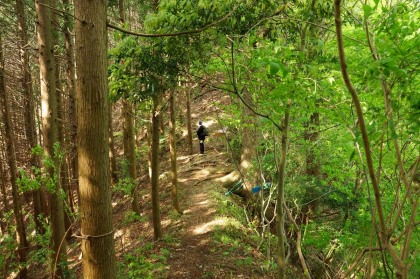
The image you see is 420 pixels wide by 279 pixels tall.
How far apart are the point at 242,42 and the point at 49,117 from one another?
452cm

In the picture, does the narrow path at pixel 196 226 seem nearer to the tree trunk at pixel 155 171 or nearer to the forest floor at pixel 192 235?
the forest floor at pixel 192 235

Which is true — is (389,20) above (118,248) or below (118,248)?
above

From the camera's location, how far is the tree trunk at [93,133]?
2717mm

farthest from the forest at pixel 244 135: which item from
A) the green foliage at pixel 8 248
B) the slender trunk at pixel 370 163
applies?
the green foliage at pixel 8 248

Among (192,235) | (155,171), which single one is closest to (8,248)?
(155,171)

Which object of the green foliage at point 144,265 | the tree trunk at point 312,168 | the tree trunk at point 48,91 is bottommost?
the green foliage at point 144,265

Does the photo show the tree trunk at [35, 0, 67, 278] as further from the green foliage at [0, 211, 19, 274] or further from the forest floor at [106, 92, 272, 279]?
the green foliage at [0, 211, 19, 274]

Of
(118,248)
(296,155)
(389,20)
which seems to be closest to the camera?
(389,20)

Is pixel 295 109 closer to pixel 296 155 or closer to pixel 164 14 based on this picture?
pixel 164 14

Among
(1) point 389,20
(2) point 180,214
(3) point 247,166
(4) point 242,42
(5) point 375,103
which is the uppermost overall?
(4) point 242,42

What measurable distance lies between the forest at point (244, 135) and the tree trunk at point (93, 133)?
0.04 ft

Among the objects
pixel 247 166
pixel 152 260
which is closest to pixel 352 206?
pixel 247 166

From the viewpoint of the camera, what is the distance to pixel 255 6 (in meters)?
4.43

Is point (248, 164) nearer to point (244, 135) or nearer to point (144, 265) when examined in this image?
point (244, 135)
